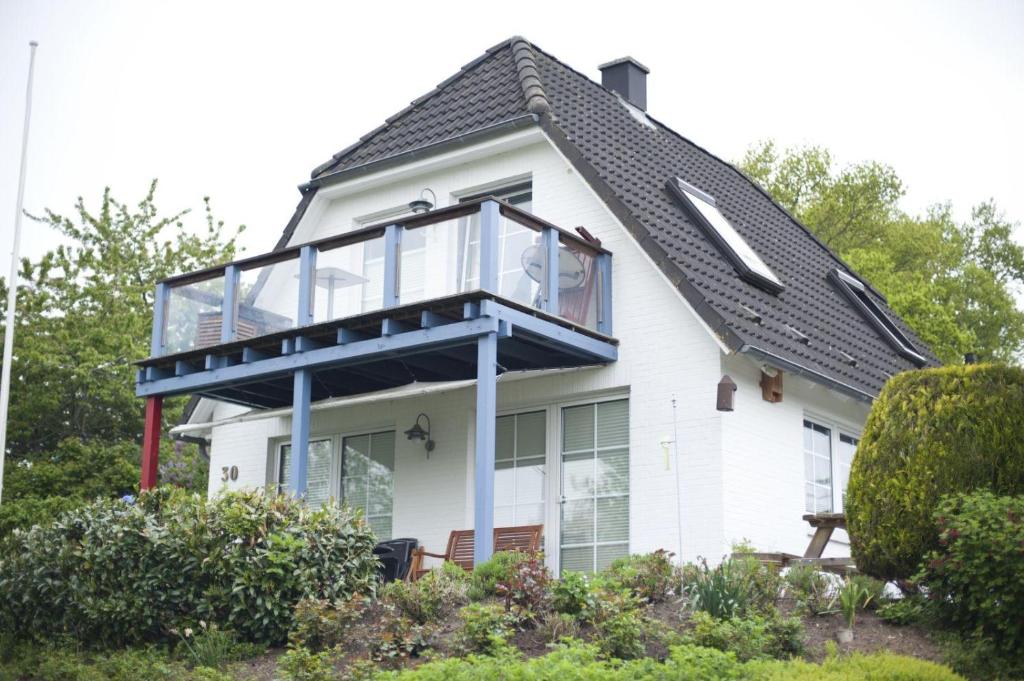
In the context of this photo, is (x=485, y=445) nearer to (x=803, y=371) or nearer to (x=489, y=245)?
(x=489, y=245)

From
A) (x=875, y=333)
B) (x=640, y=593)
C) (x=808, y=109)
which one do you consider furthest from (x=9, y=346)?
(x=808, y=109)

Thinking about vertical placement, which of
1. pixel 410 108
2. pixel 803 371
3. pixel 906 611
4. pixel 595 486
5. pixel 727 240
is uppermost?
pixel 410 108

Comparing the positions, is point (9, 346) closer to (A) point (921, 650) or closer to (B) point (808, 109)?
(A) point (921, 650)

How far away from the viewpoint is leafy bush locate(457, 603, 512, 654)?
10203mm

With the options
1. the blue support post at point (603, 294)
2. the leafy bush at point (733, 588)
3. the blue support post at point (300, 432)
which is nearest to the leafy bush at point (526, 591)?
the leafy bush at point (733, 588)

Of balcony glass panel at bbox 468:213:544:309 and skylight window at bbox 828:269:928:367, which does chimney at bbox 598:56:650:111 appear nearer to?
skylight window at bbox 828:269:928:367

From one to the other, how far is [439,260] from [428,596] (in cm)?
420

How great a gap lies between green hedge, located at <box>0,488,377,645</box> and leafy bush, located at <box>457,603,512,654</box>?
162 centimetres

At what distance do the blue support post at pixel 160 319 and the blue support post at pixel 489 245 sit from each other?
4.95 m

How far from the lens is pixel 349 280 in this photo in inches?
584

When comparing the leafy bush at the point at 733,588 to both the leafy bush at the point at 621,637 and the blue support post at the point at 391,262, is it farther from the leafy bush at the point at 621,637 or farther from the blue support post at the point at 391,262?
the blue support post at the point at 391,262

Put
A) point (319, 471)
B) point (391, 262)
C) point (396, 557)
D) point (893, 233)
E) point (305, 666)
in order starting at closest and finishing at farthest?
point (305, 666) < point (391, 262) < point (396, 557) < point (319, 471) < point (893, 233)

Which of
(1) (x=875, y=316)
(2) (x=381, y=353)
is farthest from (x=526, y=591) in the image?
(1) (x=875, y=316)

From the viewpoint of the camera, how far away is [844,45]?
24.7 metres
